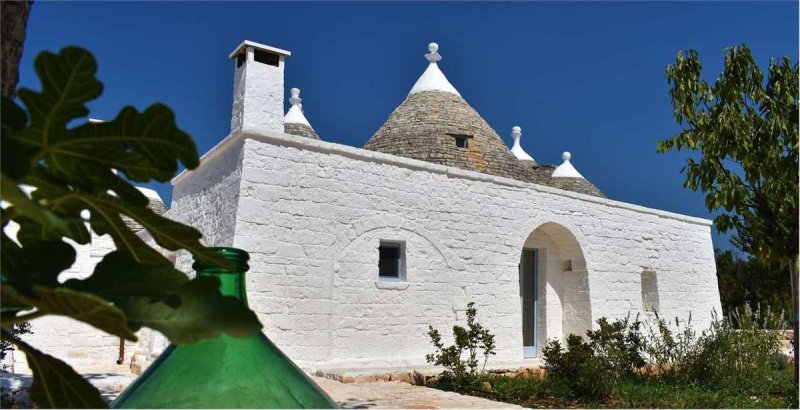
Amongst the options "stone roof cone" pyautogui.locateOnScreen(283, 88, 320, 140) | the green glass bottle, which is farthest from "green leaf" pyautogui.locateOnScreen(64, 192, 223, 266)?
"stone roof cone" pyautogui.locateOnScreen(283, 88, 320, 140)

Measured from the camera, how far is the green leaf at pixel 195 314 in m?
0.60

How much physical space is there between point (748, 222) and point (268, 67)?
6880mm

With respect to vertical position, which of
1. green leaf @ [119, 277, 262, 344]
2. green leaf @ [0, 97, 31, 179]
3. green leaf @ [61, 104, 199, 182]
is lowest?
green leaf @ [119, 277, 262, 344]

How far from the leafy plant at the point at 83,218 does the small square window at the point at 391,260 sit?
930 centimetres

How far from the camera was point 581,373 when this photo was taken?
786cm

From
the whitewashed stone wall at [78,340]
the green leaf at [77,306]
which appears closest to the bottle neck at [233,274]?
the green leaf at [77,306]

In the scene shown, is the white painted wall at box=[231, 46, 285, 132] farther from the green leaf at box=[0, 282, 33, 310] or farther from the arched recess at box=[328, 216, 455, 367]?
the green leaf at box=[0, 282, 33, 310]

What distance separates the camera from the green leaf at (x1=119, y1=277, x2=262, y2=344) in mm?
603

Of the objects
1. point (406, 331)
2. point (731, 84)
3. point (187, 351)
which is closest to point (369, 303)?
point (406, 331)

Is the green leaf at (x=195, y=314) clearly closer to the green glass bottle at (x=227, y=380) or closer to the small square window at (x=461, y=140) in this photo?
the green glass bottle at (x=227, y=380)

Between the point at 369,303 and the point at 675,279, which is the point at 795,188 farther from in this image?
the point at 675,279

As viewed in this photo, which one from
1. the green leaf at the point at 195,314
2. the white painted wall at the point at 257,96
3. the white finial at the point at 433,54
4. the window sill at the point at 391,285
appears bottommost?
the green leaf at the point at 195,314

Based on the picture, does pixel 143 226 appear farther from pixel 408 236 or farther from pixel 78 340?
pixel 78 340

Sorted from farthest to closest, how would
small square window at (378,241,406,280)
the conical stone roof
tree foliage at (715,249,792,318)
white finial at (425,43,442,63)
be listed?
tree foliage at (715,249,792,318)
white finial at (425,43,442,63)
the conical stone roof
small square window at (378,241,406,280)
